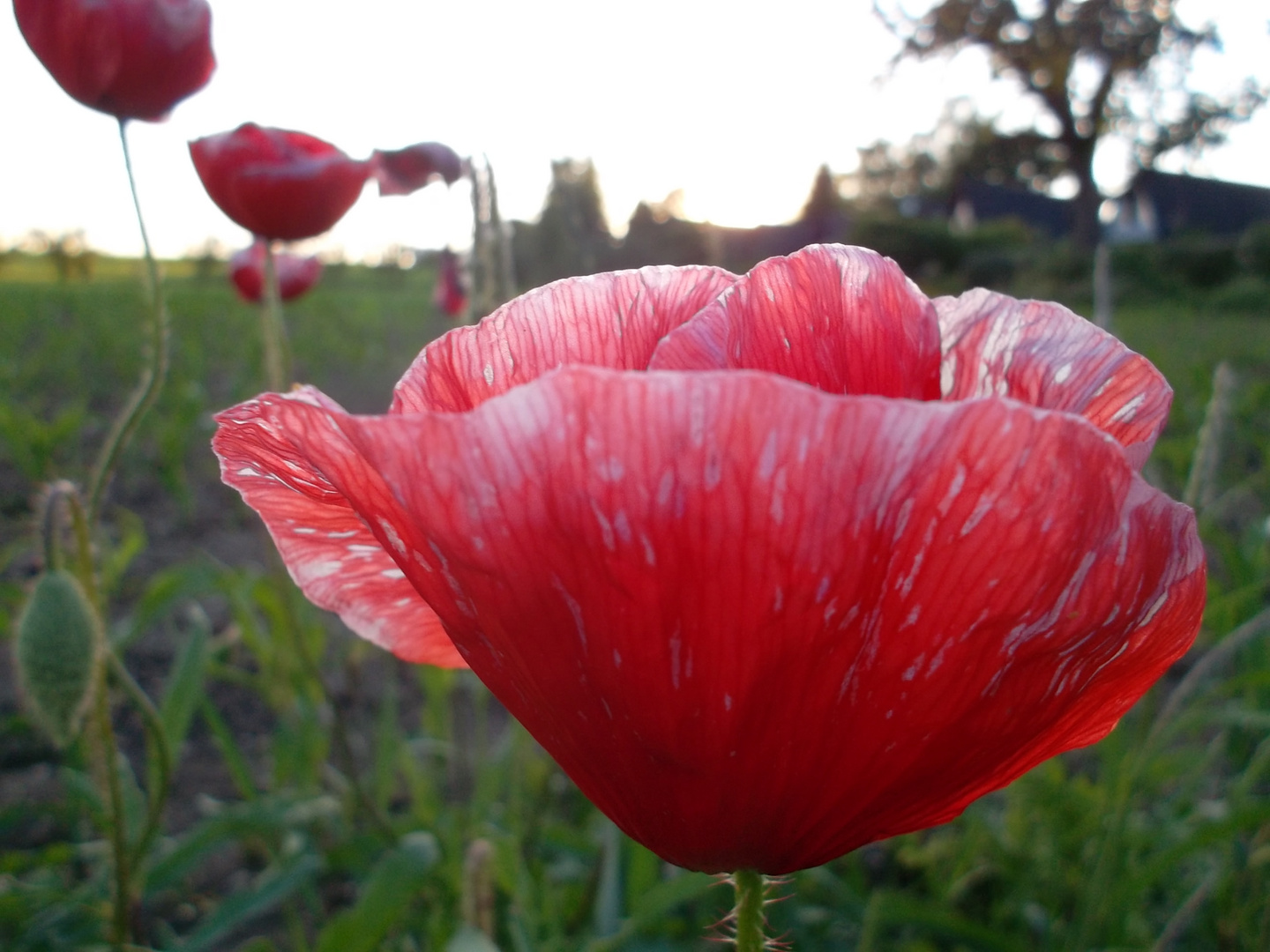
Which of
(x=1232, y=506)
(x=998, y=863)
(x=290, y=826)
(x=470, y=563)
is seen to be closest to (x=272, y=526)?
(x=470, y=563)

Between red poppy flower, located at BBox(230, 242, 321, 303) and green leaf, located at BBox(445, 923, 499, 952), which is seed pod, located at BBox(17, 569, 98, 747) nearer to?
green leaf, located at BBox(445, 923, 499, 952)

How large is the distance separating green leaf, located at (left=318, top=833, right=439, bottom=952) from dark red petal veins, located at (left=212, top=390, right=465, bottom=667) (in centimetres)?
43

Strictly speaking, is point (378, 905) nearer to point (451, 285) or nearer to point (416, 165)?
point (416, 165)

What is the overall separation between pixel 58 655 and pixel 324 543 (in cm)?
44

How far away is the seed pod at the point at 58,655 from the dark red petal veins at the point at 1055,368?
721 mm

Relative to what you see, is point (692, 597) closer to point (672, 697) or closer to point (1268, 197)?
point (672, 697)

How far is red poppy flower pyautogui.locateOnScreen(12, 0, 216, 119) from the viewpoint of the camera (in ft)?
2.51

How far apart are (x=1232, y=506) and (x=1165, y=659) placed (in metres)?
3.22

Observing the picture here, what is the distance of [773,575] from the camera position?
0.93 ft

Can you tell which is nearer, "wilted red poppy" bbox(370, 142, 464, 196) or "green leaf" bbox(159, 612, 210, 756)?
"wilted red poppy" bbox(370, 142, 464, 196)

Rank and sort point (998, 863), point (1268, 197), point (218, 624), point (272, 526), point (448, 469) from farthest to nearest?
point (1268, 197)
point (218, 624)
point (998, 863)
point (272, 526)
point (448, 469)

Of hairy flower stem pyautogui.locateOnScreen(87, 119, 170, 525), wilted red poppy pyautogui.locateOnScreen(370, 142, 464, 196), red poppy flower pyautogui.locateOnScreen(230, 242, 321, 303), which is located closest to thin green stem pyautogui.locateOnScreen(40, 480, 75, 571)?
hairy flower stem pyautogui.locateOnScreen(87, 119, 170, 525)

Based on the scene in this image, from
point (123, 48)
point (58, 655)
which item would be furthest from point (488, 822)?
point (123, 48)

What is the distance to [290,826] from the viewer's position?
4.36 ft
